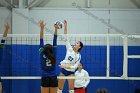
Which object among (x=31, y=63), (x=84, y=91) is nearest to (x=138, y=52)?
(x=84, y=91)

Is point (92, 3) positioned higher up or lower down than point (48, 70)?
higher up

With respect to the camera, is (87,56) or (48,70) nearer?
(48,70)

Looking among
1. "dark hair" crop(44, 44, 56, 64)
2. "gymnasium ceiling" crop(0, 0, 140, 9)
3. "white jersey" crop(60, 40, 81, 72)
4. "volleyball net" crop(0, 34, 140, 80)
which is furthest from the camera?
"gymnasium ceiling" crop(0, 0, 140, 9)

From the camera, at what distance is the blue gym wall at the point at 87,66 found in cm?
1355

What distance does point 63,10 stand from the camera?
1395cm

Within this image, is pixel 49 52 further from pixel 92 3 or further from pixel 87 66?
pixel 92 3


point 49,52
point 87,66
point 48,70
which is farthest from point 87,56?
point 49,52

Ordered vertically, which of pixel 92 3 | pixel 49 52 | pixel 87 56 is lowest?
pixel 87 56

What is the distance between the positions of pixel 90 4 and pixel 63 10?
41.0 inches

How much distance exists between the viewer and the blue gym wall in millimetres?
13555

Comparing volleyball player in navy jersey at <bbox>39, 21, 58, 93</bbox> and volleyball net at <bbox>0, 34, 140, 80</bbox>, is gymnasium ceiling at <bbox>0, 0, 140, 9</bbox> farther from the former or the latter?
volleyball player in navy jersey at <bbox>39, 21, 58, 93</bbox>

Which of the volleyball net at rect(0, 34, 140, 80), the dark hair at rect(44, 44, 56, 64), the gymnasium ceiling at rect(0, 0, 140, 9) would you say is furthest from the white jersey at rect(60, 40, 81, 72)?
the gymnasium ceiling at rect(0, 0, 140, 9)

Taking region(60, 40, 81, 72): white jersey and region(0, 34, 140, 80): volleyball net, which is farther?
region(0, 34, 140, 80): volleyball net

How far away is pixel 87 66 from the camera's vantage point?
13.6 metres
